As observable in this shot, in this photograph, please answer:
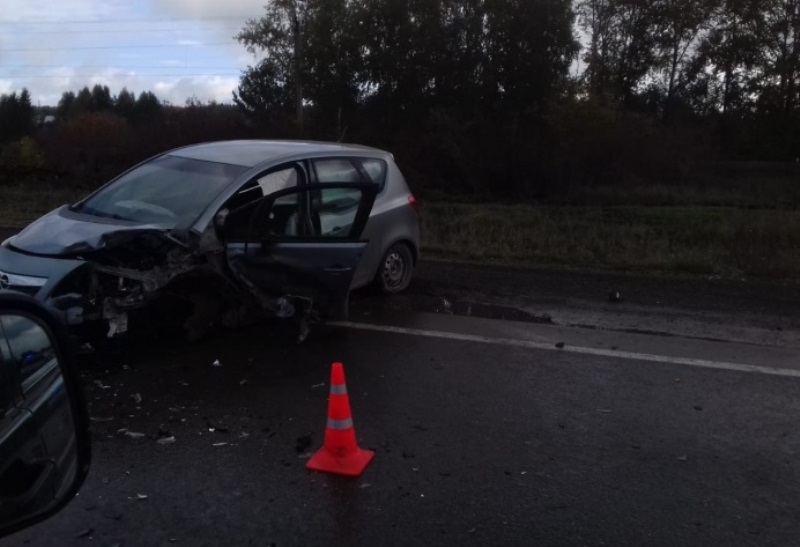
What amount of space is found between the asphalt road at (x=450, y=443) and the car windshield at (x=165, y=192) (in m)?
1.14

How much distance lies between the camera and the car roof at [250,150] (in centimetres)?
792

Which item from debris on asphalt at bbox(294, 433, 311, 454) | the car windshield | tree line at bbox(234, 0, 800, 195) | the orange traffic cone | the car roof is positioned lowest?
debris on asphalt at bbox(294, 433, 311, 454)

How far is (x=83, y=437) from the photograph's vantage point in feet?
7.89

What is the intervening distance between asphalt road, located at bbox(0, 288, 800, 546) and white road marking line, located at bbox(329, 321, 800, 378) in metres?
0.03

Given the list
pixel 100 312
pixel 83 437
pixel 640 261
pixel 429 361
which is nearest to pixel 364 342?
pixel 429 361

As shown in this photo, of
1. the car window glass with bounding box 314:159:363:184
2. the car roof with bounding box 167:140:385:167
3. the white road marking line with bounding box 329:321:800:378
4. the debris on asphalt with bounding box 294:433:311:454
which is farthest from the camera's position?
the car window glass with bounding box 314:159:363:184

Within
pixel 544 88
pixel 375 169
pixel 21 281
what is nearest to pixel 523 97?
pixel 544 88

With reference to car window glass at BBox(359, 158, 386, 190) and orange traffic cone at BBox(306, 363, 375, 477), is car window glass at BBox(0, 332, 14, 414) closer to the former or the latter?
orange traffic cone at BBox(306, 363, 375, 477)

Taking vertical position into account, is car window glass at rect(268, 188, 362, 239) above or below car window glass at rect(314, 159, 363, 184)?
below

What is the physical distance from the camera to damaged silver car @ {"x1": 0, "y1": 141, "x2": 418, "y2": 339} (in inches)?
256

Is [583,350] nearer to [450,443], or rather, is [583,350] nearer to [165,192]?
[450,443]

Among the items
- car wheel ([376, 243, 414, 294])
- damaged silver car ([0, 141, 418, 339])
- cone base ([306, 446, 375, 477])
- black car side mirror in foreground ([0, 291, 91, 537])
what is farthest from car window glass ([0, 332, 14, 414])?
car wheel ([376, 243, 414, 294])

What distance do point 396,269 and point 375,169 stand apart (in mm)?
1098

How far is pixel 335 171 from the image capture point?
851 cm
